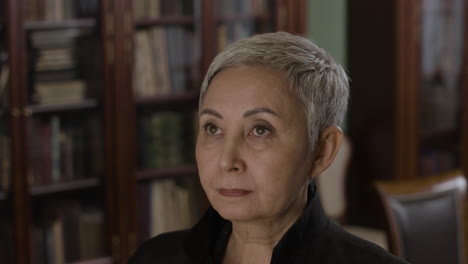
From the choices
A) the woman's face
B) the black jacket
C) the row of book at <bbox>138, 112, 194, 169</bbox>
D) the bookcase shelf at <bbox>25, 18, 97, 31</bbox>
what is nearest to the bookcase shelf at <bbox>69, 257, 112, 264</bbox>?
the row of book at <bbox>138, 112, 194, 169</bbox>

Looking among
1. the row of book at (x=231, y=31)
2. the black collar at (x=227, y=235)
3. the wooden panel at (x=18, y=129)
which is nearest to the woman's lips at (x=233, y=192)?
the black collar at (x=227, y=235)

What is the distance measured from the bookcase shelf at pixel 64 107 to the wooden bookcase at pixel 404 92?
5.89 ft

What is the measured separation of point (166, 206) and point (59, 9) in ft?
3.31

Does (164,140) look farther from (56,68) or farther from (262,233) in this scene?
(262,233)

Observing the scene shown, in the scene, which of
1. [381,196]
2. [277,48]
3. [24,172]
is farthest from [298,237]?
[24,172]

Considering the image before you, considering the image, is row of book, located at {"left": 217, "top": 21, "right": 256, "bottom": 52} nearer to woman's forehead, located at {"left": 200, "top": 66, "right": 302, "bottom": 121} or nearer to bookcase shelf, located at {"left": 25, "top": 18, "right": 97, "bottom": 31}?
bookcase shelf, located at {"left": 25, "top": 18, "right": 97, "bottom": 31}

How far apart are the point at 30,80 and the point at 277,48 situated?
2044 mm

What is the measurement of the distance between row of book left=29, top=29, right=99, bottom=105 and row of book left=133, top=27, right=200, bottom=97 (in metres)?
0.23

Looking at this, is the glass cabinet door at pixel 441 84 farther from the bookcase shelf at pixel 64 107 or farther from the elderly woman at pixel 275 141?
the elderly woman at pixel 275 141

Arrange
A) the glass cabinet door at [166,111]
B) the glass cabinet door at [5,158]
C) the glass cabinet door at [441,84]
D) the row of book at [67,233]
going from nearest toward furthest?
the glass cabinet door at [5,158]
the row of book at [67,233]
the glass cabinet door at [166,111]
the glass cabinet door at [441,84]

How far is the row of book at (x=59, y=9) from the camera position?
313 cm

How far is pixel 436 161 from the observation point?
15.9 ft

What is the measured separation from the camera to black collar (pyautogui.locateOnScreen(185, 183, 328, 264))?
1350 mm

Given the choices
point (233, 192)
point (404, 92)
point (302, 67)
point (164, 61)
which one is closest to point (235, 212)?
point (233, 192)
